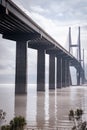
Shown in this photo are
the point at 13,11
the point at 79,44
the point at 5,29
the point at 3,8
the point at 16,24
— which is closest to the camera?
the point at 3,8

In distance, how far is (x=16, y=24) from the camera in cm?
6512

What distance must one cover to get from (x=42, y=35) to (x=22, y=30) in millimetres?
8889

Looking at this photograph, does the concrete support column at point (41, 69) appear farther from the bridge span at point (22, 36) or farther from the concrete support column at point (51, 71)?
the concrete support column at point (51, 71)

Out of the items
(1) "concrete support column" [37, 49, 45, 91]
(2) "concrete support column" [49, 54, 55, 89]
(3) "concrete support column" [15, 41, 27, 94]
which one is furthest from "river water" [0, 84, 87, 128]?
(2) "concrete support column" [49, 54, 55, 89]

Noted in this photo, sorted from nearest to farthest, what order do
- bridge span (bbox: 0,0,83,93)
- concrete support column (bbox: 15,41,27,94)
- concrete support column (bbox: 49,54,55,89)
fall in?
bridge span (bbox: 0,0,83,93) < concrete support column (bbox: 15,41,27,94) < concrete support column (bbox: 49,54,55,89)

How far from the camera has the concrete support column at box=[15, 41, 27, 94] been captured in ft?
254

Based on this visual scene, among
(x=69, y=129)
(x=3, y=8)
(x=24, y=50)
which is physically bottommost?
(x=69, y=129)

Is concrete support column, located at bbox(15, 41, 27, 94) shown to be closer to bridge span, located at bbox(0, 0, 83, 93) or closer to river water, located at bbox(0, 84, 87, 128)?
bridge span, located at bbox(0, 0, 83, 93)

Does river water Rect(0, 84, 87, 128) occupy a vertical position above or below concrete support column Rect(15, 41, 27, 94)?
below

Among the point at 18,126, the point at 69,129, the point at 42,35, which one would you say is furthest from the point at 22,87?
the point at 18,126

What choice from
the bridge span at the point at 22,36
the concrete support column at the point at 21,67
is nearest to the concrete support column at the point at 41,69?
the bridge span at the point at 22,36

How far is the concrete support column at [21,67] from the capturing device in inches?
3046

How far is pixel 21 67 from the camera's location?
255 ft

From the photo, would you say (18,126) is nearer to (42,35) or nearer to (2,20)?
(2,20)
